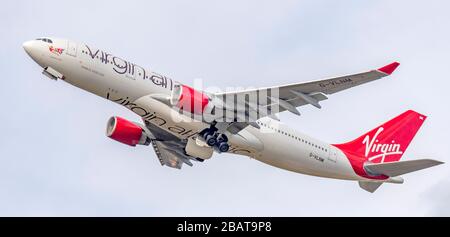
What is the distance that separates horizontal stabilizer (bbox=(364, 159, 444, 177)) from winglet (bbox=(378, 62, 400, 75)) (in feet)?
29.7

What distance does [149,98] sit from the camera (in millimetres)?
44969

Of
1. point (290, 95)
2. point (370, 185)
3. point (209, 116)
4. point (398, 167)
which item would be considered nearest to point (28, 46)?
point (209, 116)

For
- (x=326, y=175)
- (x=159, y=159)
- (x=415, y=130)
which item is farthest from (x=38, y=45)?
(x=415, y=130)

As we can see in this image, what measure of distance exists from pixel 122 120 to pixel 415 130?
64.9 feet

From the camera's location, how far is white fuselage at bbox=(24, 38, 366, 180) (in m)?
43.7

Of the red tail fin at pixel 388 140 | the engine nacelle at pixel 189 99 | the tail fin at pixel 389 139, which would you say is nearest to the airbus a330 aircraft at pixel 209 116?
the engine nacelle at pixel 189 99

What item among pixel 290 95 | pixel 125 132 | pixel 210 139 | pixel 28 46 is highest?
pixel 28 46

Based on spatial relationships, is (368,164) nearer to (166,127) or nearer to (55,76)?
(166,127)

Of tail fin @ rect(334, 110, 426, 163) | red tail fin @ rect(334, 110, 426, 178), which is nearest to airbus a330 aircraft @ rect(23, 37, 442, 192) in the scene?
red tail fin @ rect(334, 110, 426, 178)

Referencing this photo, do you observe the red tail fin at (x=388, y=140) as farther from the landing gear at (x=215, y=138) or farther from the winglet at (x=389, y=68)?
the winglet at (x=389, y=68)

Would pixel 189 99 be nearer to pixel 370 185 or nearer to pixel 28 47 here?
pixel 28 47

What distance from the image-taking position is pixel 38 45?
4362cm

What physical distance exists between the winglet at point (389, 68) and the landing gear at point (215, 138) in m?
10.9

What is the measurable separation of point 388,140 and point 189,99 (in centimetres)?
1701
